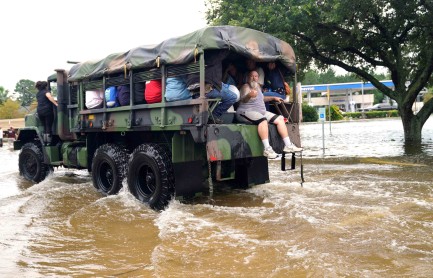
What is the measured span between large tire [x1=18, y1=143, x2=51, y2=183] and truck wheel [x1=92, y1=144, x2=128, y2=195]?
2.47 metres

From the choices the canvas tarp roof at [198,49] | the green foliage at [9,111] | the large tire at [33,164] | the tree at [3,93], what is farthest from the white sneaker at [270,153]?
the tree at [3,93]

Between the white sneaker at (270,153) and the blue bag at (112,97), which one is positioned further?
the blue bag at (112,97)

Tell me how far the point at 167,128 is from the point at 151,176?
0.95 metres

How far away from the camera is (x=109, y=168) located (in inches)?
331

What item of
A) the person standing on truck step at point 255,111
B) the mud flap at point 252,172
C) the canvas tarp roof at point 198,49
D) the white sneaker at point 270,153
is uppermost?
the canvas tarp roof at point 198,49

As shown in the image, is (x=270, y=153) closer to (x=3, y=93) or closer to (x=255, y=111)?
(x=255, y=111)

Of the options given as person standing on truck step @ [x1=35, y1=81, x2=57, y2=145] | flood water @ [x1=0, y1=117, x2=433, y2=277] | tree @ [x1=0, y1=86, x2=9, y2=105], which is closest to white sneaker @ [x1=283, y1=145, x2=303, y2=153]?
flood water @ [x1=0, y1=117, x2=433, y2=277]

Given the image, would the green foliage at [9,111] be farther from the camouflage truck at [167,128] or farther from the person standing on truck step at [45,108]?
the camouflage truck at [167,128]

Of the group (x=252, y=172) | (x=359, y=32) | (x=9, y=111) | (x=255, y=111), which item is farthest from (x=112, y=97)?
(x=9, y=111)

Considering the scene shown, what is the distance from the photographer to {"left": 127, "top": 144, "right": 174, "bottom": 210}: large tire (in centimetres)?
688

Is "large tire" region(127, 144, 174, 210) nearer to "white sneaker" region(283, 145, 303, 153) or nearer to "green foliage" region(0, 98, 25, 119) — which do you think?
"white sneaker" region(283, 145, 303, 153)

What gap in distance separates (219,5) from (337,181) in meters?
11.7

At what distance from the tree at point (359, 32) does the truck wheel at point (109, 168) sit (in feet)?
29.3

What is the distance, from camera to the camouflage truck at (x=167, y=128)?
6.48 m
